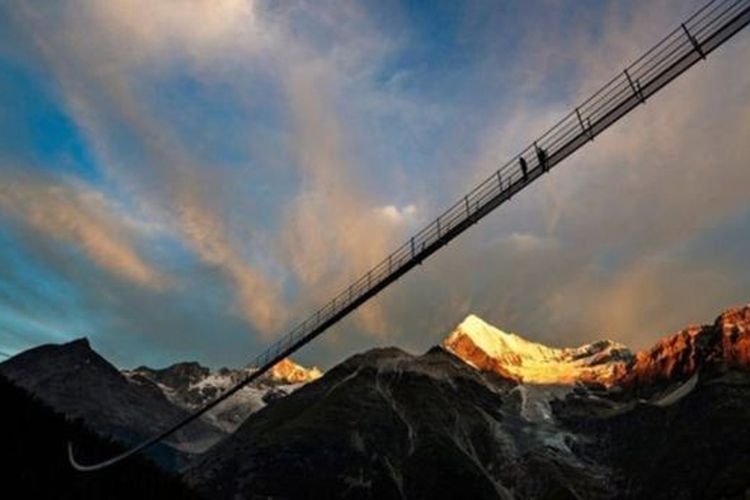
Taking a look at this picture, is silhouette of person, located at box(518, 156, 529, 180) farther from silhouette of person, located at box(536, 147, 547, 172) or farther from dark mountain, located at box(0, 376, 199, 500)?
dark mountain, located at box(0, 376, 199, 500)

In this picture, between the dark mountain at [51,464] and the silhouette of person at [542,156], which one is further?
the dark mountain at [51,464]

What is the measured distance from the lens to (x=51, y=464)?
56.3 meters

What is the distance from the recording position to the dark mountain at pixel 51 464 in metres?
50.7

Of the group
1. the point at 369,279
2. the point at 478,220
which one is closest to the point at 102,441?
the point at 369,279

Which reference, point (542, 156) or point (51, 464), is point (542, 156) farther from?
point (51, 464)

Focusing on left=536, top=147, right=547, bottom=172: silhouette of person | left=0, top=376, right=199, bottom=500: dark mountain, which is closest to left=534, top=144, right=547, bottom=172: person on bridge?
left=536, top=147, right=547, bottom=172: silhouette of person

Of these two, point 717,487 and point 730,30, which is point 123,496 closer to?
point 730,30

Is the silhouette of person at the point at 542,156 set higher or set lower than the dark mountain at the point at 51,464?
higher

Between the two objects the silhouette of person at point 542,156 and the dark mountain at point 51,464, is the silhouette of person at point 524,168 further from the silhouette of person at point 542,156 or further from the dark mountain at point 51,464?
the dark mountain at point 51,464

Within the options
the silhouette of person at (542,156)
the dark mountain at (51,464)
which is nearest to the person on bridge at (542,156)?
the silhouette of person at (542,156)

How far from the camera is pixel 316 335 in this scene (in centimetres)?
4553

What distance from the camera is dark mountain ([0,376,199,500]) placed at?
50.7 meters

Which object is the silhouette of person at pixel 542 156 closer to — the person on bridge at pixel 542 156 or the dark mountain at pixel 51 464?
the person on bridge at pixel 542 156

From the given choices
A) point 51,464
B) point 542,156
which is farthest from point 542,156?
point 51,464
